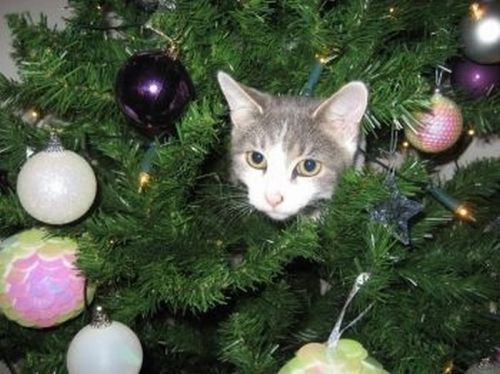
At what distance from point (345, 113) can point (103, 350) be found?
0.50 meters

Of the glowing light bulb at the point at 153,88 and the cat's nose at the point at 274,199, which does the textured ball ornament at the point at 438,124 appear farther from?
the glowing light bulb at the point at 153,88

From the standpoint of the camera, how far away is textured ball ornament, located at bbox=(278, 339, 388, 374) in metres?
0.50

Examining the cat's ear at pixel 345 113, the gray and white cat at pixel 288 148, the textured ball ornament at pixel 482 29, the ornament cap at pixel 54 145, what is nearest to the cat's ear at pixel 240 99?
the gray and white cat at pixel 288 148

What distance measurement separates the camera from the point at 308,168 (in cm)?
87

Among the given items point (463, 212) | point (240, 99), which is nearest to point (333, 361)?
point (463, 212)

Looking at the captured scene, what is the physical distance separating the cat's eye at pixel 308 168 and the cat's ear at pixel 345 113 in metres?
0.07

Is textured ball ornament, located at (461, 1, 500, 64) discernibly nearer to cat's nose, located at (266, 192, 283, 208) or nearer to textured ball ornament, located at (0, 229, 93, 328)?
cat's nose, located at (266, 192, 283, 208)

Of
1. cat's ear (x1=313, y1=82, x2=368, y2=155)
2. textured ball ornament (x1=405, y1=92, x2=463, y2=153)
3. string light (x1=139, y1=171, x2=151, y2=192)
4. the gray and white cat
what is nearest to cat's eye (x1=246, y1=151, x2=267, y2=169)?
the gray and white cat

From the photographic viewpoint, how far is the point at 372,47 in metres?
0.68

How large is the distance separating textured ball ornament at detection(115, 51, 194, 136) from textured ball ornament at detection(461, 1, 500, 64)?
44 cm

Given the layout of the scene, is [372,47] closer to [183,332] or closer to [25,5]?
[183,332]

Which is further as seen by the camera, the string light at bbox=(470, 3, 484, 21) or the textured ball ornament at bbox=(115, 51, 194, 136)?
the string light at bbox=(470, 3, 484, 21)

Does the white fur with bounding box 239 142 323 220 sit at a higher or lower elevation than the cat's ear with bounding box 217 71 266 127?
lower

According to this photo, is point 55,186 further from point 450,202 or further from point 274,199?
point 450,202
